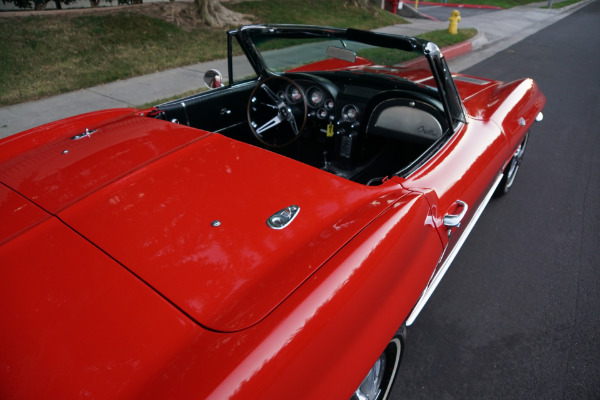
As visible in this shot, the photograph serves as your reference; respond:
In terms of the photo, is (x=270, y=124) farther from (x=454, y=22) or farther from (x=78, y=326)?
(x=454, y=22)

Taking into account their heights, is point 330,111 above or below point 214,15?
below

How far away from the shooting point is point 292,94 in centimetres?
297

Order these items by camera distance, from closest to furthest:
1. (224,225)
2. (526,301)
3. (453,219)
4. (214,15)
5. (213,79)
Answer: (224,225) → (453,219) → (526,301) → (213,79) → (214,15)

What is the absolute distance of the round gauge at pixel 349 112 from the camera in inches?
114

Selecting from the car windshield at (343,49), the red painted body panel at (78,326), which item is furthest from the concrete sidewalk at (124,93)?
the red painted body panel at (78,326)

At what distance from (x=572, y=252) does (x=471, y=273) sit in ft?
2.80

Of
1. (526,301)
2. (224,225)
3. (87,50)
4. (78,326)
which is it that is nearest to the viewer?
(78,326)

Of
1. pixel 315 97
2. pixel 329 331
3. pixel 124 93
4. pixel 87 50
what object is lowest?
pixel 124 93

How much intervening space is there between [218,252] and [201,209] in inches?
10.3

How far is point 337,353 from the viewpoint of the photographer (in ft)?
4.06

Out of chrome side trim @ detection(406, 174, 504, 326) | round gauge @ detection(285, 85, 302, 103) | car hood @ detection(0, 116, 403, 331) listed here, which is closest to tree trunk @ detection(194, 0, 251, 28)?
round gauge @ detection(285, 85, 302, 103)

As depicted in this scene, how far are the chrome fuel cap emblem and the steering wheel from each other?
4.51ft

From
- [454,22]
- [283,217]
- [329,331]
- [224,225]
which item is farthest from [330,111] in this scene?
[454,22]

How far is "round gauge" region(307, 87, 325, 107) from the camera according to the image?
2954mm
